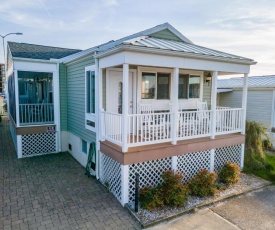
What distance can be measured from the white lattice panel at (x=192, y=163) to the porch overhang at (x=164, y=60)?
2755 millimetres

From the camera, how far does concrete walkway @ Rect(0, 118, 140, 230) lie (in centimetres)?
460

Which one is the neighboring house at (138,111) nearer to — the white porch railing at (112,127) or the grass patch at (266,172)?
the white porch railing at (112,127)

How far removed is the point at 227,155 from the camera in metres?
7.69

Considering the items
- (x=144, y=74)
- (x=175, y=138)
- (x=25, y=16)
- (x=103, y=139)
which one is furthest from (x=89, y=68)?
(x=25, y=16)

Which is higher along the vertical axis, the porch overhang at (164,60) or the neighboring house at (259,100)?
the porch overhang at (164,60)

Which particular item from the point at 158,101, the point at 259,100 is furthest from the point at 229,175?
the point at 259,100

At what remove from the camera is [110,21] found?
10.4m

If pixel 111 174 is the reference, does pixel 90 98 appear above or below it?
above

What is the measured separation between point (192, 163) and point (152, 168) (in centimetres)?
153

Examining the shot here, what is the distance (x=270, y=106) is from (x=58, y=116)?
1139 centimetres

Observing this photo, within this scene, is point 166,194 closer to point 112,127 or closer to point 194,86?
point 112,127

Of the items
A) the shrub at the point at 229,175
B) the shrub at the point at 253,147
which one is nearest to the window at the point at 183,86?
the shrub at the point at 253,147

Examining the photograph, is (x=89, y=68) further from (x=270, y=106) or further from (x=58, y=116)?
(x=270, y=106)

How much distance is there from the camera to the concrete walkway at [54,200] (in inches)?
181
